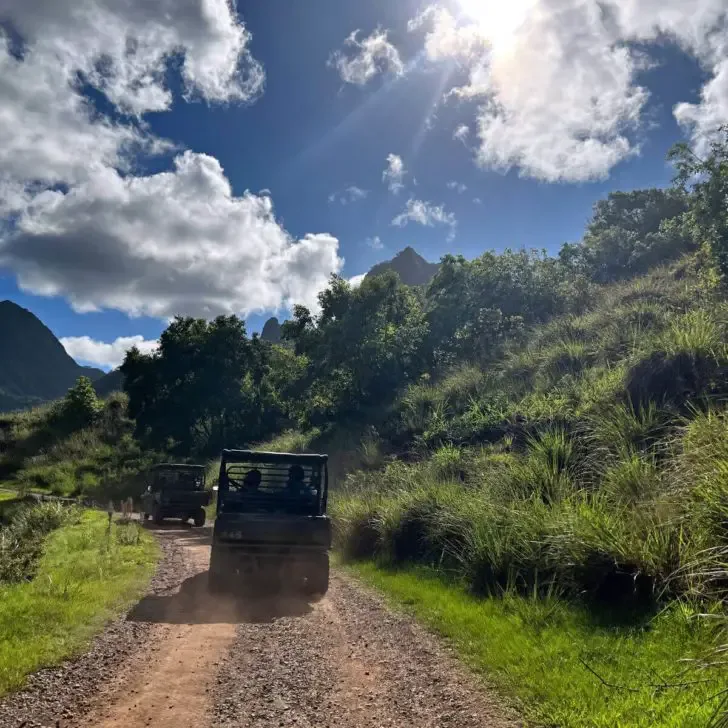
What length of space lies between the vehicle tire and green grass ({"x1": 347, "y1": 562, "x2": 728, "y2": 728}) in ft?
Answer: 8.88

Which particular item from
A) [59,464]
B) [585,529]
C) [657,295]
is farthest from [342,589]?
[59,464]

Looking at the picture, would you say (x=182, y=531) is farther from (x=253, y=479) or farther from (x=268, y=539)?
(x=268, y=539)

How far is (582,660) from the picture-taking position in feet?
18.7

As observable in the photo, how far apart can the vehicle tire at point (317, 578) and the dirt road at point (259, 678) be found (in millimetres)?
1304

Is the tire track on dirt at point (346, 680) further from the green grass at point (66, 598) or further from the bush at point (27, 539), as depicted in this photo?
the bush at point (27, 539)

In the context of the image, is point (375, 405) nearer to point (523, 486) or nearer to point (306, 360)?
point (306, 360)

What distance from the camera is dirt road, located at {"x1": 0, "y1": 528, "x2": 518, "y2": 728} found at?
5.14 m

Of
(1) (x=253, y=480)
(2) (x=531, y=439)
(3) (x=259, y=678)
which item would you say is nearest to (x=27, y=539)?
(1) (x=253, y=480)

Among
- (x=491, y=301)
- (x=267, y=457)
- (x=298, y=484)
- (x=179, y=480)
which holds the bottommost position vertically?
(x=179, y=480)

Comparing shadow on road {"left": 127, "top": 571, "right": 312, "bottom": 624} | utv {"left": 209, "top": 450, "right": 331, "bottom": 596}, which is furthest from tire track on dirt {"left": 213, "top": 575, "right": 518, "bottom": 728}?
utv {"left": 209, "top": 450, "right": 331, "bottom": 596}

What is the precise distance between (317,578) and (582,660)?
605cm

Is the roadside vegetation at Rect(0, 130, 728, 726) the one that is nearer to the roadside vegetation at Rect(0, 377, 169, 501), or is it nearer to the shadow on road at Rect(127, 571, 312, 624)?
the roadside vegetation at Rect(0, 377, 169, 501)

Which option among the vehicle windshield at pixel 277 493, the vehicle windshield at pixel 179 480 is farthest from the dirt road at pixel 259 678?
the vehicle windshield at pixel 179 480

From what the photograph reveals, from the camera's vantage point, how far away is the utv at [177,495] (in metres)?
23.3
